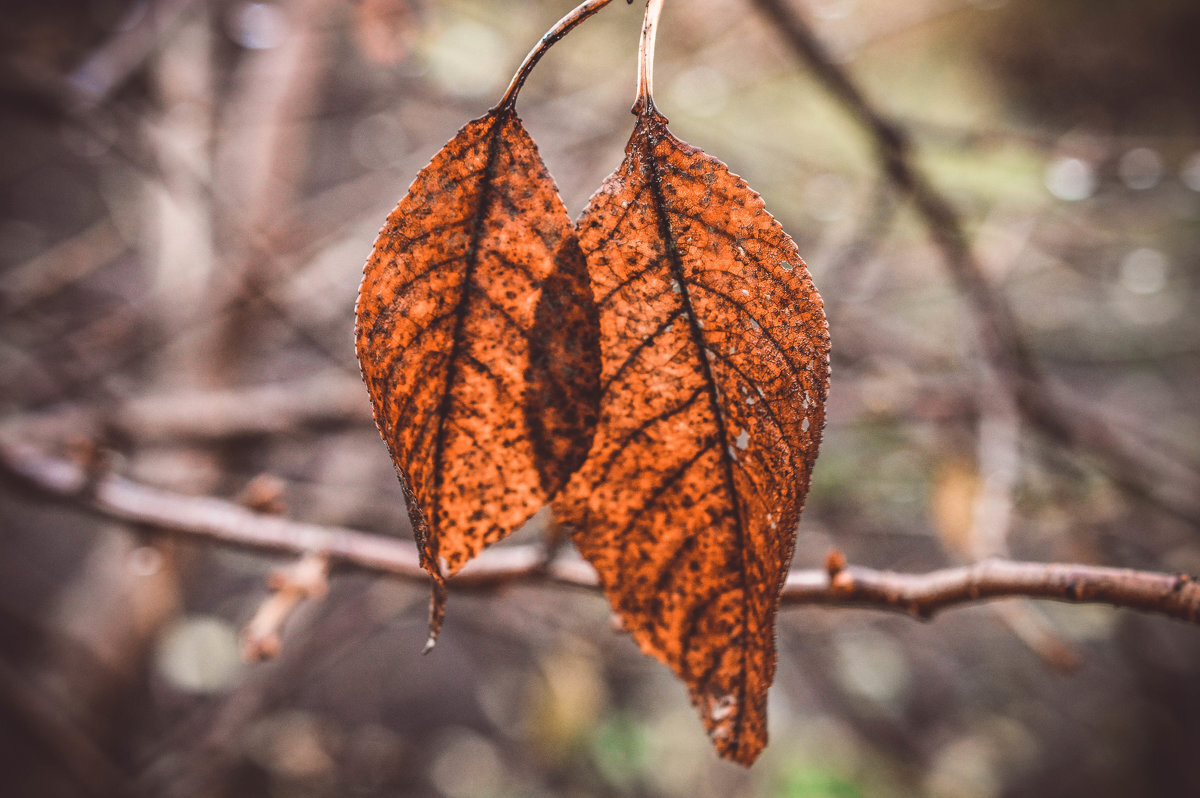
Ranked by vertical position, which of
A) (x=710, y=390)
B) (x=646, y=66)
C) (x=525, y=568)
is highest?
(x=646, y=66)

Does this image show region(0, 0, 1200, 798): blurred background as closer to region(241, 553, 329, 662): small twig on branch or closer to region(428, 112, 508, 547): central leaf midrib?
region(241, 553, 329, 662): small twig on branch

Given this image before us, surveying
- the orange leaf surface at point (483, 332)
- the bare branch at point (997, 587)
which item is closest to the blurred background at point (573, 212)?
the bare branch at point (997, 587)

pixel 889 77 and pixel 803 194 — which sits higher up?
pixel 889 77

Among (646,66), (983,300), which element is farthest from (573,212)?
(646,66)

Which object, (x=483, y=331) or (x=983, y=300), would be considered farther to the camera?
(x=983, y=300)

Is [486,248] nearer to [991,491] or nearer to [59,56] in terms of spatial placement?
[991,491]

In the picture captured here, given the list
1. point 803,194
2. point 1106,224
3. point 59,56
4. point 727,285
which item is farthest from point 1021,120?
point 59,56

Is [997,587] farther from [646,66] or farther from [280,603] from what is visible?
[280,603]
